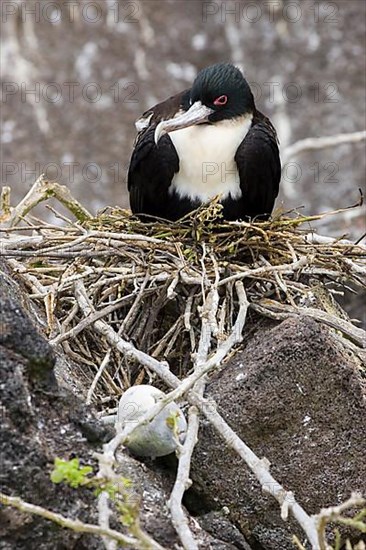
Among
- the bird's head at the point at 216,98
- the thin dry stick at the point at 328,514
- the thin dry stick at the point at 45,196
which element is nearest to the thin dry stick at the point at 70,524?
the thin dry stick at the point at 328,514

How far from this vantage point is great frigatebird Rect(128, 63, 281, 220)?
4277 millimetres

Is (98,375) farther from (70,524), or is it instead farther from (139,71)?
(139,71)

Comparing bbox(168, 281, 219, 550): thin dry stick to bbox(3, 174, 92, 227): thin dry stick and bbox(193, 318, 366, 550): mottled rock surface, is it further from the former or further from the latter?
bbox(3, 174, 92, 227): thin dry stick

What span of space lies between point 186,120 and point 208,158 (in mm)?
147

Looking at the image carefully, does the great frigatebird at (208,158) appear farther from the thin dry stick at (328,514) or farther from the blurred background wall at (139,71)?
the blurred background wall at (139,71)

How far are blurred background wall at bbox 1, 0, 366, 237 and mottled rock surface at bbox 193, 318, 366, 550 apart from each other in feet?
21.9

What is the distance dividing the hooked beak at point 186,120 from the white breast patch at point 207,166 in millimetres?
63

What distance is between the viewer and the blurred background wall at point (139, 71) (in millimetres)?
10031

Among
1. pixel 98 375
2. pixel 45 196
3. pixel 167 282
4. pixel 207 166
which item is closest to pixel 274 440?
pixel 98 375

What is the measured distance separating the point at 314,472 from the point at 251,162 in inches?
56.8

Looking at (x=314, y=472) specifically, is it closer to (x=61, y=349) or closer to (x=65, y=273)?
(x=61, y=349)

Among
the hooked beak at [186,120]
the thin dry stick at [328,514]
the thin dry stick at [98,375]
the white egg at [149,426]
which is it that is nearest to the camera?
the thin dry stick at [328,514]

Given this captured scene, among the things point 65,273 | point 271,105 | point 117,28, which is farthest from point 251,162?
point 117,28

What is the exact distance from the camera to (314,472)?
10.2 feet
